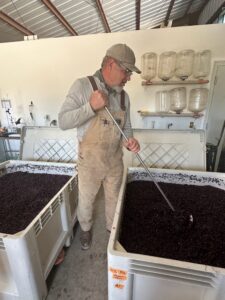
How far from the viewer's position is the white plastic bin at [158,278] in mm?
685

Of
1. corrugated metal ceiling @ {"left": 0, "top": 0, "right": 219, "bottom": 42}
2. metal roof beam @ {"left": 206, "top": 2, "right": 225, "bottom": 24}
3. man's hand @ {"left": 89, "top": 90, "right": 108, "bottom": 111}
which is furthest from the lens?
metal roof beam @ {"left": 206, "top": 2, "right": 225, "bottom": 24}

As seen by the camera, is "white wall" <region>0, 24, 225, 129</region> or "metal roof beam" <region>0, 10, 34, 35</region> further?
"metal roof beam" <region>0, 10, 34, 35</region>

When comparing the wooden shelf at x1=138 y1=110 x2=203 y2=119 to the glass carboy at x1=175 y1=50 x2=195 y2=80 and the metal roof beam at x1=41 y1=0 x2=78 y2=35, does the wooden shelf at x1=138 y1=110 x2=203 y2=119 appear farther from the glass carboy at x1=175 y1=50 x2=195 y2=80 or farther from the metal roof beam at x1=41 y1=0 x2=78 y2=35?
the metal roof beam at x1=41 y1=0 x2=78 y2=35

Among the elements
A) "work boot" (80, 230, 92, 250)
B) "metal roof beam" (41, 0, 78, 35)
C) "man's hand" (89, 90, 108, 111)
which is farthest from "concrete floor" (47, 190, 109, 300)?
"metal roof beam" (41, 0, 78, 35)

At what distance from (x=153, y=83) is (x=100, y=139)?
1.71 meters

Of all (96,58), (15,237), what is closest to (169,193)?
(15,237)

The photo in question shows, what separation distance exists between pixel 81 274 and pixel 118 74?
148cm

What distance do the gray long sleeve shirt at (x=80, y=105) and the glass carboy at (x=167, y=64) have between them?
147 cm

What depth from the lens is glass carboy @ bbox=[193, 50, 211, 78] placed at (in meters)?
2.44

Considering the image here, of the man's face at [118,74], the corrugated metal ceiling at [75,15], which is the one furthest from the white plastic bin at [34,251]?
the corrugated metal ceiling at [75,15]

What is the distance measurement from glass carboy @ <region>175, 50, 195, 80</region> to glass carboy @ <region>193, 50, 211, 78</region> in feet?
0.25

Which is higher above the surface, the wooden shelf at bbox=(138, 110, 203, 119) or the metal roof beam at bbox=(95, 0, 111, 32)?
the metal roof beam at bbox=(95, 0, 111, 32)

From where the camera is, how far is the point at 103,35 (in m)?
2.64

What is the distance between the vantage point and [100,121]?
1.27 metres
